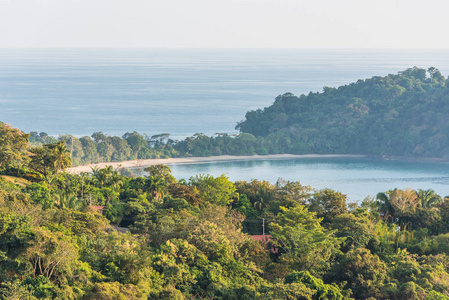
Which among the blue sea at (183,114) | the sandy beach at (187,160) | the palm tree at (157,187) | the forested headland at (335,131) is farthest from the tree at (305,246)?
the forested headland at (335,131)

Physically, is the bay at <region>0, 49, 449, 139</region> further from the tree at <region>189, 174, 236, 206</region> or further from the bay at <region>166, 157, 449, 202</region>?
the tree at <region>189, 174, 236, 206</region>

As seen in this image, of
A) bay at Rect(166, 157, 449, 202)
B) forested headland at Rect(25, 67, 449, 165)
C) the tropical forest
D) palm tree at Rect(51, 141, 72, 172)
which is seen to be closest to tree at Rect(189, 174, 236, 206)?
the tropical forest

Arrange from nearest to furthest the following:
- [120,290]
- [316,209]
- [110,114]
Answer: [120,290] < [316,209] < [110,114]

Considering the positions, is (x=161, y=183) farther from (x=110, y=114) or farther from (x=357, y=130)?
(x=110, y=114)

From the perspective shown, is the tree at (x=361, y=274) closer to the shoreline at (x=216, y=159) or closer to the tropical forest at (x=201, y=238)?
the tropical forest at (x=201, y=238)

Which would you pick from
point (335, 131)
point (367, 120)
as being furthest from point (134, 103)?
point (367, 120)

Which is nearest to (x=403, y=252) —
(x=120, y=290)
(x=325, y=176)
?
(x=120, y=290)
